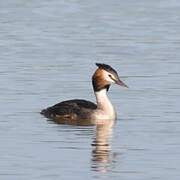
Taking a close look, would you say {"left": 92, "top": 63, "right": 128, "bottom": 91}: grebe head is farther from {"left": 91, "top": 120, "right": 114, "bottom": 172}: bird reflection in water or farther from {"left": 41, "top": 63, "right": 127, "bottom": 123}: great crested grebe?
{"left": 91, "top": 120, "right": 114, "bottom": 172}: bird reflection in water

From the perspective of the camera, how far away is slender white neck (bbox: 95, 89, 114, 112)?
72.8 feet

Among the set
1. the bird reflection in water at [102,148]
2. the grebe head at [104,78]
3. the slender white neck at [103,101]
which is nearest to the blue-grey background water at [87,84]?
the bird reflection in water at [102,148]

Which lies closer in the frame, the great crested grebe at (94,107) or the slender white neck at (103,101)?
the great crested grebe at (94,107)

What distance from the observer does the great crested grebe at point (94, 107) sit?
22016 mm

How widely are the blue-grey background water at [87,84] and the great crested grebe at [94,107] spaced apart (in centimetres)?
30

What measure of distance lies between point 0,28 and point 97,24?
277 centimetres

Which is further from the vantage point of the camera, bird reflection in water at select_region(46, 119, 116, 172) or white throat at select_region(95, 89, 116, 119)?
white throat at select_region(95, 89, 116, 119)

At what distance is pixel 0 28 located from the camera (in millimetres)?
33875

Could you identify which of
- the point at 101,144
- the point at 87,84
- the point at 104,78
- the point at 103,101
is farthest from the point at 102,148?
the point at 87,84

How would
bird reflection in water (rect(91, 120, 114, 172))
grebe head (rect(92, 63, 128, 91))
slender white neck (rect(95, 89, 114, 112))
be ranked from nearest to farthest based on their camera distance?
bird reflection in water (rect(91, 120, 114, 172))
slender white neck (rect(95, 89, 114, 112))
grebe head (rect(92, 63, 128, 91))

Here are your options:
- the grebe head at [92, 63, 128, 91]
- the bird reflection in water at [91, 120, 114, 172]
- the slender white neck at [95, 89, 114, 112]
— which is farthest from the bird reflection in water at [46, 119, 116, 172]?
the grebe head at [92, 63, 128, 91]

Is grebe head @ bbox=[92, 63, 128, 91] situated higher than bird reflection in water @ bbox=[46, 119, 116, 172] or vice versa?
grebe head @ bbox=[92, 63, 128, 91]

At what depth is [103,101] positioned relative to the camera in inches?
886

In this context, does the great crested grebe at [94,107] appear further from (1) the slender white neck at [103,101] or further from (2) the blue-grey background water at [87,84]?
(2) the blue-grey background water at [87,84]
